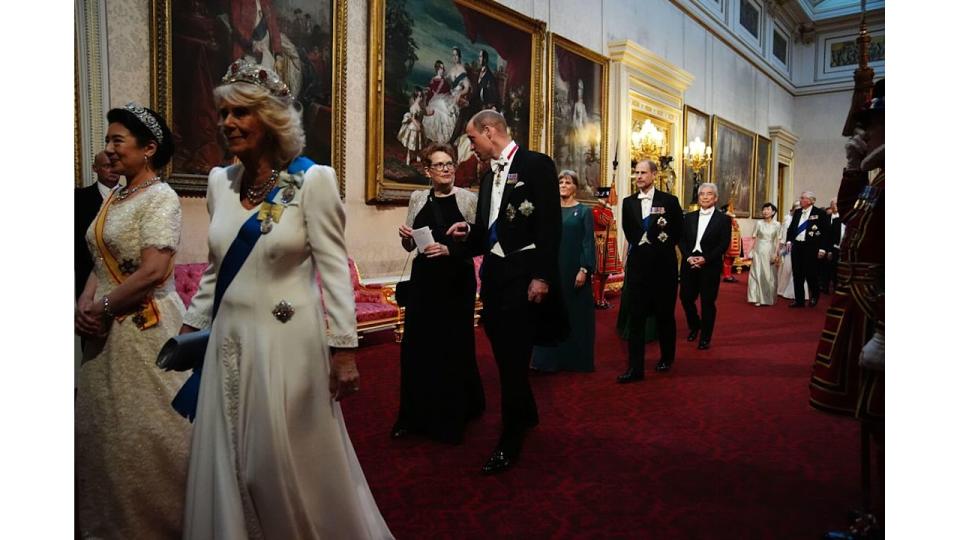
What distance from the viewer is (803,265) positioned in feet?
37.4

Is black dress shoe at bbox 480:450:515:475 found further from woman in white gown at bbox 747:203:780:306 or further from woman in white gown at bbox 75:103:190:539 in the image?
woman in white gown at bbox 747:203:780:306


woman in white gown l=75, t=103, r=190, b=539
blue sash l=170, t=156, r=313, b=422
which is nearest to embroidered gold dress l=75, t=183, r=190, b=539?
woman in white gown l=75, t=103, r=190, b=539

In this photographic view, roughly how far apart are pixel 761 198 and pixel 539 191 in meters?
20.0

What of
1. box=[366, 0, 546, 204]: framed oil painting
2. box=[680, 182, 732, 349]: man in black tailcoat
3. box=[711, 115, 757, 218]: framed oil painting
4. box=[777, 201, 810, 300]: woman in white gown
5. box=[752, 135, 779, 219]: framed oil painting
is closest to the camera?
box=[680, 182, 732, 349]: man in black tailcoat

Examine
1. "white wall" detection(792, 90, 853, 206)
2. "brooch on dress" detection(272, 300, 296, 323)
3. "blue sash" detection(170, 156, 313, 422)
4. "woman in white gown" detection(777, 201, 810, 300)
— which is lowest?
"woman in white gown" detection(777, 201, 810, 300)

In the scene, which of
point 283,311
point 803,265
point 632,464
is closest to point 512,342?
point 632,464

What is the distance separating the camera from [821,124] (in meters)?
24.0

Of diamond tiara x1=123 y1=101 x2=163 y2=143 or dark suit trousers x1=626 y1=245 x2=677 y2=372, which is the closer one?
diamond tiara x1=123 y1=101 x2=163 y2=143

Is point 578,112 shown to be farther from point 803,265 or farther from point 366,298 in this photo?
point 366,298

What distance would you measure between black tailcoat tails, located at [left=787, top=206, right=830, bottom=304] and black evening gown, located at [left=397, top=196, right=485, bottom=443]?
8.96 meters

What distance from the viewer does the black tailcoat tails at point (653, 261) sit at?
18.5 feet

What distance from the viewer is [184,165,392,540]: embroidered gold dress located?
206 cm

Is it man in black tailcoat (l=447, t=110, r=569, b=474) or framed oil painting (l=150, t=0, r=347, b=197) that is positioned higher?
framed oil painting (l=150, t=0, r=347, b=197)

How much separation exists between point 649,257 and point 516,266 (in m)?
2.56
